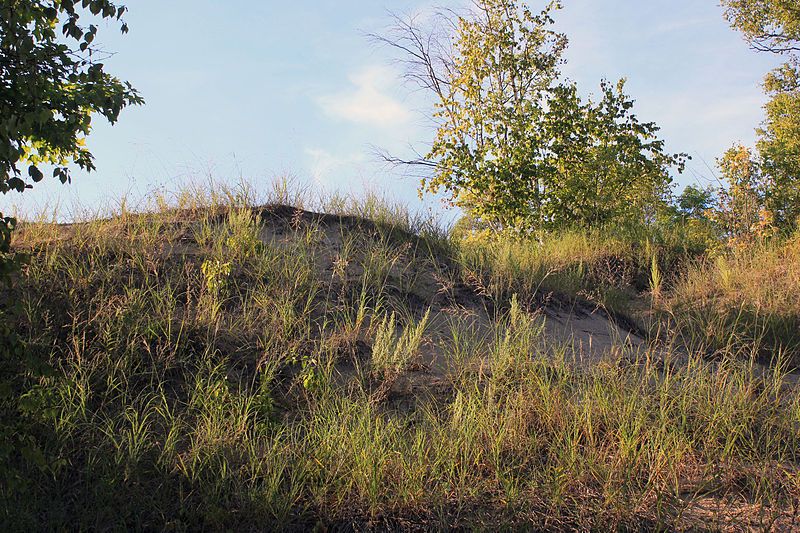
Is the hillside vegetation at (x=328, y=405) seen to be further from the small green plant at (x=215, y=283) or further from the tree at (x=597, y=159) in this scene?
the tree at (x=597, y=159)

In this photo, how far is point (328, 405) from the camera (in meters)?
5.43

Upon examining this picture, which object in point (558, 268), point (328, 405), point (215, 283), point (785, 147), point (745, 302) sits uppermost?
point (785, 147)

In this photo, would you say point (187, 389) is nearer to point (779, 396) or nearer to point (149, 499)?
point (149, 499)

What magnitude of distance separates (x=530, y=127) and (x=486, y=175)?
168 centimetres

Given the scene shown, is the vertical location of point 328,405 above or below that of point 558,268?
below

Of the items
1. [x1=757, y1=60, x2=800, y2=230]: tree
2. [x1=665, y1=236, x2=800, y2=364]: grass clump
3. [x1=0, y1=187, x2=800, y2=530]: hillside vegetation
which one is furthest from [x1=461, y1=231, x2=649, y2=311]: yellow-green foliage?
[x1=757, y1=60, x2=800, y2=230]: tree

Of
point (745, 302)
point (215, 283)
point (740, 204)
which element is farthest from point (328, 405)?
point (740, 204)

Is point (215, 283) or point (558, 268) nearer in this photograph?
point (215, 283)

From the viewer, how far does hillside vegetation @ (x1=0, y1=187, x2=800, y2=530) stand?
437 centimetres

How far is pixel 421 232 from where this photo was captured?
34.9 ft

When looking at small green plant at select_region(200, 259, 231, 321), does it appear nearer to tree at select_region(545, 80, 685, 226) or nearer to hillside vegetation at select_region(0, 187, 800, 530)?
hillside vegetation at select_region(0, 187, 800, 530)

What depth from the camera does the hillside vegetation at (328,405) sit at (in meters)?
4.37

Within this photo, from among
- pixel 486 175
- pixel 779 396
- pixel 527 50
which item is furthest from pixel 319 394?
pixel 527 50

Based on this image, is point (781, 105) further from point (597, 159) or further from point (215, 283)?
point (215, 283)
